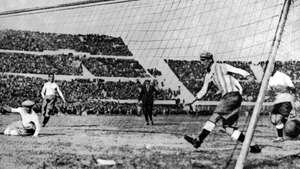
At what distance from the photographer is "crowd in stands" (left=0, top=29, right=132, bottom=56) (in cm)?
4219

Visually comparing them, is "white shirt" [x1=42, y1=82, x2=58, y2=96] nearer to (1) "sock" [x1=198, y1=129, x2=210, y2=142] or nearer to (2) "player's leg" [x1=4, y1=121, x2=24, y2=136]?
(2) "player's leg" [x1=4, y1=121, x2=24, y2=136]

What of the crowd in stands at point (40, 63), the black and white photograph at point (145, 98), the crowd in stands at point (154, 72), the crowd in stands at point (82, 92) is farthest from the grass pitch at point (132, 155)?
the crowd in stands at point (154, 72)

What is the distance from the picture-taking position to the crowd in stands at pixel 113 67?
40062 mm

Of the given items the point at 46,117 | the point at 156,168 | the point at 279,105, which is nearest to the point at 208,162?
the point at 156,168

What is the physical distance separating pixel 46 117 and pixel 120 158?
6901 mm

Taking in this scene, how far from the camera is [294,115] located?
9625 millimetres

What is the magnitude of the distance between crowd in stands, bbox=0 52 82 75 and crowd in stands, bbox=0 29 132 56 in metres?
1.85

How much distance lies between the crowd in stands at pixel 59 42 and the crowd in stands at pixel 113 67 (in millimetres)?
1907

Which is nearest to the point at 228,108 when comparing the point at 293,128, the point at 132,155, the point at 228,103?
the point at 228,103

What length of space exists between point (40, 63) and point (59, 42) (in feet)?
18.2

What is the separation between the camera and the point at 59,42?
4406cm

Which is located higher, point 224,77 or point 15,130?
point 224,77

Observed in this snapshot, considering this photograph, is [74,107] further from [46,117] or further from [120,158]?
[120,158]

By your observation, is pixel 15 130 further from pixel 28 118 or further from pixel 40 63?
pixel 40 63
